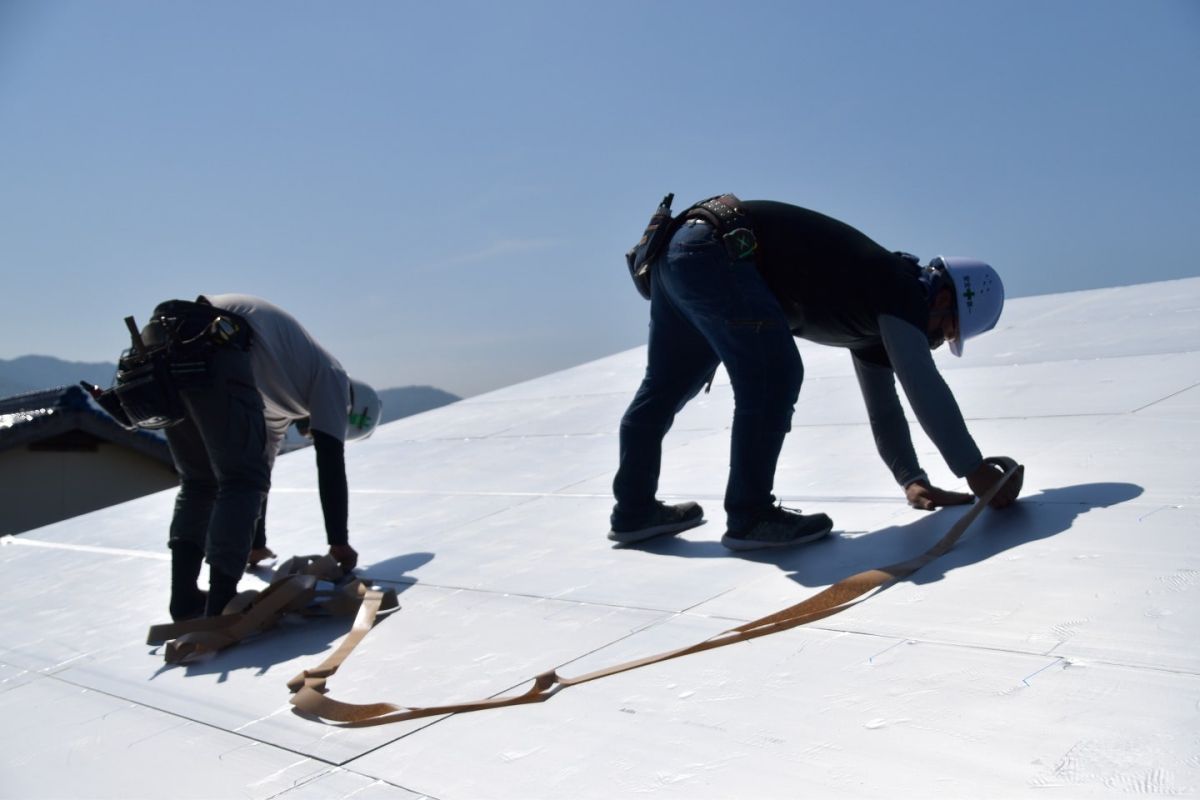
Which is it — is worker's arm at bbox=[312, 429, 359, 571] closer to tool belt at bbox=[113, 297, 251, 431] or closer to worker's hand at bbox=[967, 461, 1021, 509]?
tool belt at bbox=[113, 297, 251, 431]

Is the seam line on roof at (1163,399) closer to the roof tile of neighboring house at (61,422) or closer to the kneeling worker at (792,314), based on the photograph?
the kneeling worker at (792,314)

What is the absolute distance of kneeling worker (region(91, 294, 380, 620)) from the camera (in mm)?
3576

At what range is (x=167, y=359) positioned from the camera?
3.58 m

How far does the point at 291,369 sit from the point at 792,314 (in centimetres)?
182

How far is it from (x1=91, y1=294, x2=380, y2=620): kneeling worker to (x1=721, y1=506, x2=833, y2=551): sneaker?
4.84 ft

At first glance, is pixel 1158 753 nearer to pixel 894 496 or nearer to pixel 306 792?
pixel 306 792

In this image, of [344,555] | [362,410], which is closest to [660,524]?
[344,555]

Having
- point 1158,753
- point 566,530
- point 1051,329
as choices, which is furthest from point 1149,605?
point 1051,329

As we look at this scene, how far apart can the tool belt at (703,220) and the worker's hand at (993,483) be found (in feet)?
3.07

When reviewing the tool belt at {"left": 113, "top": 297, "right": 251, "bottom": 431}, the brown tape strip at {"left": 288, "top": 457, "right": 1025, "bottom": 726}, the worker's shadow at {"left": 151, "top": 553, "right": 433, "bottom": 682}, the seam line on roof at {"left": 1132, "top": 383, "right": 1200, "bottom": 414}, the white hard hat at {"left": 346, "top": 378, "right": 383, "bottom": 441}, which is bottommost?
the worker's shadow at {"left": 151, "top": 553, "right": 433, "bottom": 682}

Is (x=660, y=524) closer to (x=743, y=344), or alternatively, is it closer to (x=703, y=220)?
(x=743, y=344)

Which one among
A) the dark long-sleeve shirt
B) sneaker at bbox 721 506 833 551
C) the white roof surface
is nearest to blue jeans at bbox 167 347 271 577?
the white roof surface

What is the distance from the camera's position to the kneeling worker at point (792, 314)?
3279 millimetres

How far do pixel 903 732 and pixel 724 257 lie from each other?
5.79ft
